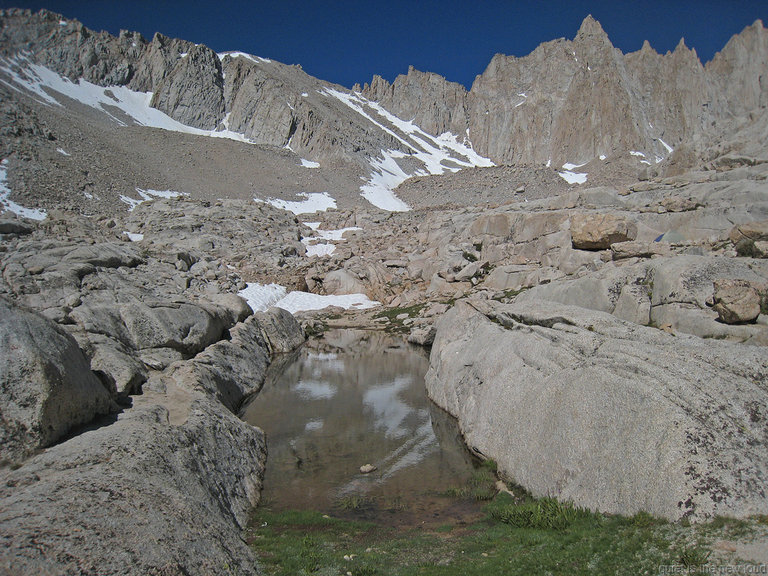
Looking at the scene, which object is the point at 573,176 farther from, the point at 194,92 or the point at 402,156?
the point at 194,92

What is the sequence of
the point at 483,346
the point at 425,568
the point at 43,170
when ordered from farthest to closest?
1. the point at 43,170
2. the point at 483,346
3. the point at 425,568

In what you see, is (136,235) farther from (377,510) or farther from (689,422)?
(689,422)

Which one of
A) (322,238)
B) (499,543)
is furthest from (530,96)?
(499,543)

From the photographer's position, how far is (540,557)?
8.65 m

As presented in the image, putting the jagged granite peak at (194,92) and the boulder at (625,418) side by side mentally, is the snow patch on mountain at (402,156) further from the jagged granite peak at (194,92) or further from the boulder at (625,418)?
the boulder at (625,418)

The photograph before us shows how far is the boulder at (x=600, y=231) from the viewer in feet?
96.3

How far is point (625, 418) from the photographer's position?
11125 mm

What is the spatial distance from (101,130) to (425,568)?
110601 millimetres

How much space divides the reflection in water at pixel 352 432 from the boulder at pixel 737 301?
9677mm

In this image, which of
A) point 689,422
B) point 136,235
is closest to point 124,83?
point 136,235

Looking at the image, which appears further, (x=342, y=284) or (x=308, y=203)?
(x=308, y=203)

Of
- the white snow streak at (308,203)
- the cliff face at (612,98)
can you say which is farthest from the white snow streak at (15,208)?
the cliff face at (612,98)

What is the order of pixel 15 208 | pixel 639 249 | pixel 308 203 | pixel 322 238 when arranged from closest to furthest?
1. pixel 639 249
2. pixel 15 208
3. pixel 322 238
4. pixel 308 203

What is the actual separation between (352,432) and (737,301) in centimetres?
1448
